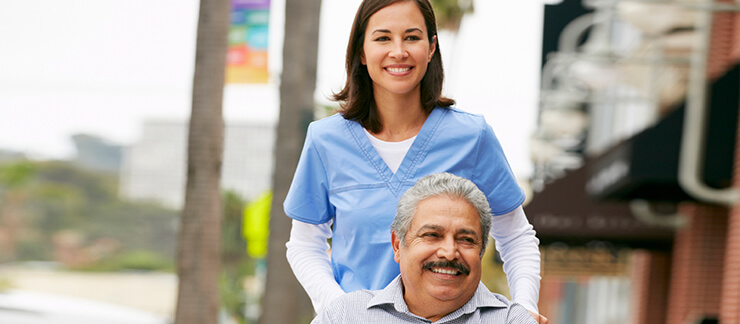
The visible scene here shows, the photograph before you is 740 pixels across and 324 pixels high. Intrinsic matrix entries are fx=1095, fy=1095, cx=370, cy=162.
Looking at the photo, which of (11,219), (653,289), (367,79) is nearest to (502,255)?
(367,79)

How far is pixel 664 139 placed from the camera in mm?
10086

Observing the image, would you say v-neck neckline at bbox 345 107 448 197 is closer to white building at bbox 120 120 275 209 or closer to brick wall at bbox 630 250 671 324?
brick wall at bbox 630 250 671 324

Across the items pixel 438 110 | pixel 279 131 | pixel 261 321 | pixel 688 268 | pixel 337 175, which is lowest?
pixel 261 321

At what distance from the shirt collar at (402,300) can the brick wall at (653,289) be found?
11.7 m

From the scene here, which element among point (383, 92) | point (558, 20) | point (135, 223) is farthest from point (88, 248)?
point (383, 92)

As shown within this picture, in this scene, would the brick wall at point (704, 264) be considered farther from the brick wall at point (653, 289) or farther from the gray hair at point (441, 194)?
the gray hair at point (441, 194)

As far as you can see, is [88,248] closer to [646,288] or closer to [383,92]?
[646,288]

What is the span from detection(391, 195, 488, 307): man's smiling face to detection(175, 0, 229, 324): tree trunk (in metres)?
6.70

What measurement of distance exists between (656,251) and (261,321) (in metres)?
5.27

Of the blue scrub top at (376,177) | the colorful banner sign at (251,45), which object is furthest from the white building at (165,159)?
the blue scrub top at (376,177)

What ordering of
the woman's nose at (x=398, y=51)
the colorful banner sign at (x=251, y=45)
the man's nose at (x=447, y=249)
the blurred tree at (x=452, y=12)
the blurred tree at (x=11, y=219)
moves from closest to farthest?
the man's nose at (x=447, y=249), the woman's nose at (x=398, y=51), the colorful banner sign at (x=251, y=45), the blurred tree at (x=452, y=12), the blurred tree at (x=11, y=219)

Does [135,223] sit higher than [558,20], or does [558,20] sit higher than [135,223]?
[558,20]

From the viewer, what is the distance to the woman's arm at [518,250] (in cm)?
323

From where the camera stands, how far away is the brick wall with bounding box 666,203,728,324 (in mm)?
11359
